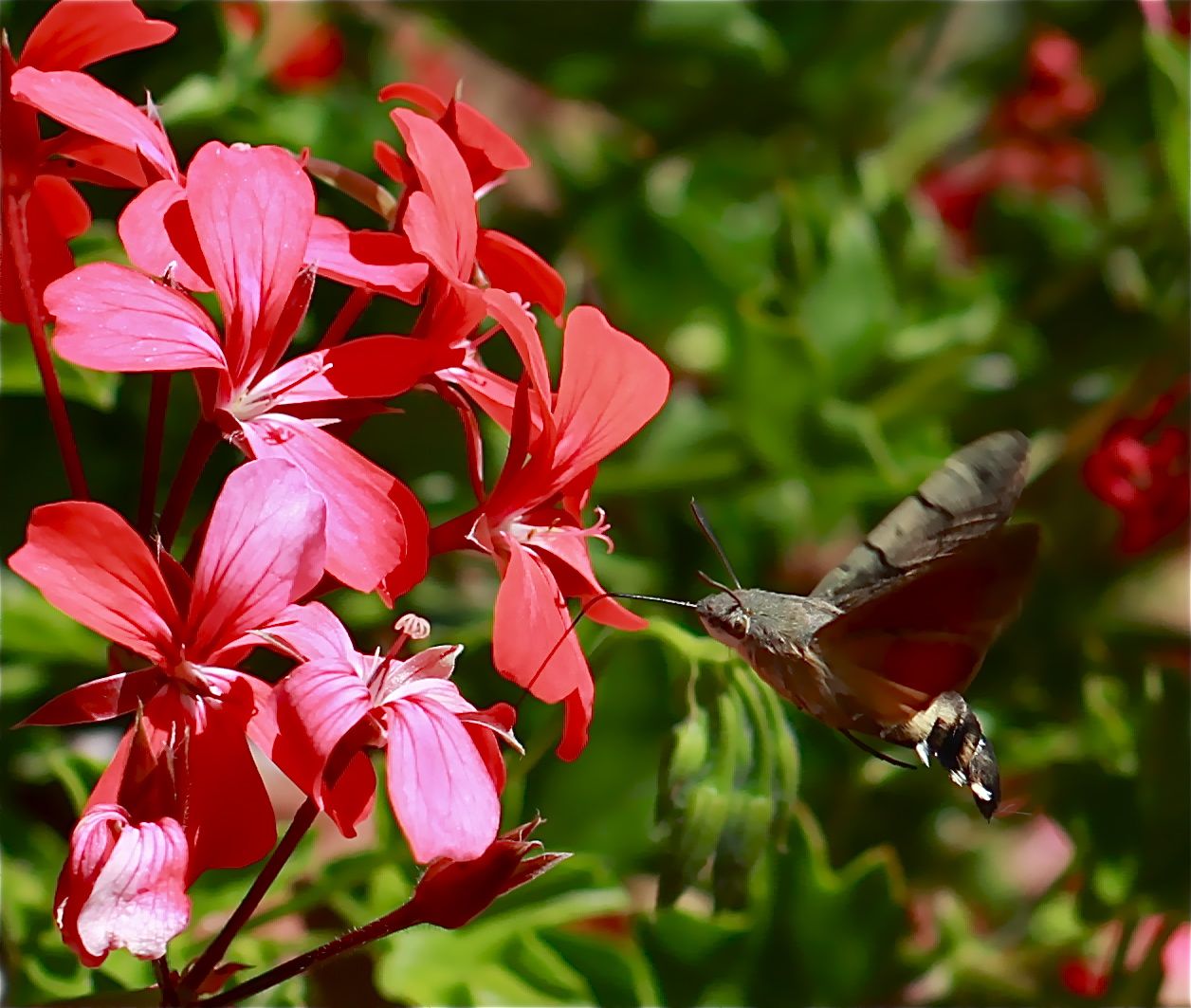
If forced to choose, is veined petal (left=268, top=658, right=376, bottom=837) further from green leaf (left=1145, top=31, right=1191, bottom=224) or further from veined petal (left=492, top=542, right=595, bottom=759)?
green leaf (left=1145, top=31, right=1191, bottom=224)

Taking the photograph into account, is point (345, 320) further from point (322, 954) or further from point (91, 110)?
point (322, 954)

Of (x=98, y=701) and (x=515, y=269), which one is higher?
(x=515, y=269)


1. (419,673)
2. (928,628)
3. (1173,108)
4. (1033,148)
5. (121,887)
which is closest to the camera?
(121,887)

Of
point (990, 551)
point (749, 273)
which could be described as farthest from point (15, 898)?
point (749, 273)

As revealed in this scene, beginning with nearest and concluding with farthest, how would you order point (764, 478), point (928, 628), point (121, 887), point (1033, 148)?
point (121, 887) → point (928, 628) → point (764, 478) → point (1033, 148)

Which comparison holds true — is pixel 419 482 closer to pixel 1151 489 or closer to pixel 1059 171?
pixel 1151 489

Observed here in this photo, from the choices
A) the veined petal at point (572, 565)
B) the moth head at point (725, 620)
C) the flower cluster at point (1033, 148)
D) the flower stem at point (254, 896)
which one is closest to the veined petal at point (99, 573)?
the flower stem at point (254, 896)

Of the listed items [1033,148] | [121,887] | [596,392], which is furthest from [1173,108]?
[121,887]
